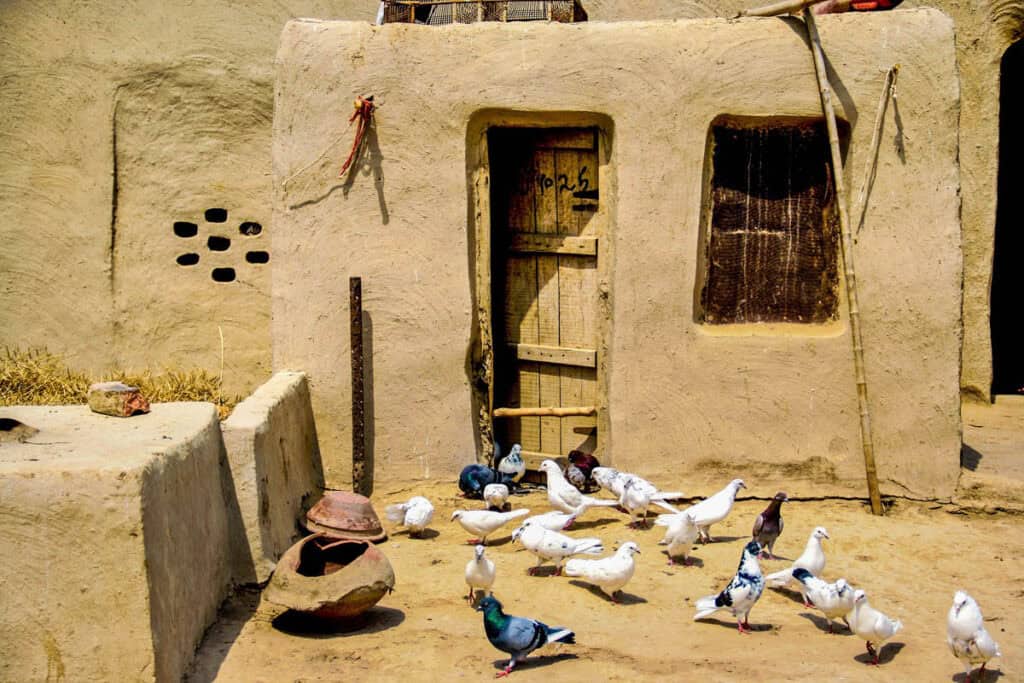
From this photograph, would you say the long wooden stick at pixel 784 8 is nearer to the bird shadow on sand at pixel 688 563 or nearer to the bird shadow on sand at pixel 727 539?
the bird shadow on sand at pixel 727 539

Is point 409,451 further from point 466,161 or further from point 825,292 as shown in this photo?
point 825,292

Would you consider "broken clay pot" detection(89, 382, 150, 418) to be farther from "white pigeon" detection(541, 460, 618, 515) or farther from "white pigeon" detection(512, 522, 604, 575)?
"white pigeon" detection(541, 460, 618, 515)

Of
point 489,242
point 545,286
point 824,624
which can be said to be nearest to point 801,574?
point 824,624

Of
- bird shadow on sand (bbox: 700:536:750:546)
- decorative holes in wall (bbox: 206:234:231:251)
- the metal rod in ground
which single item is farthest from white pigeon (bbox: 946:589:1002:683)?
decorative holes in wall (bbox: 206:234:231:251)

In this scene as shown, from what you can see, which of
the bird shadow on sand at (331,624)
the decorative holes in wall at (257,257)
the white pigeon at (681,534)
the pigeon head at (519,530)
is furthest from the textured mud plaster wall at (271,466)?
Result: the decorative holes in wall at (257,257)

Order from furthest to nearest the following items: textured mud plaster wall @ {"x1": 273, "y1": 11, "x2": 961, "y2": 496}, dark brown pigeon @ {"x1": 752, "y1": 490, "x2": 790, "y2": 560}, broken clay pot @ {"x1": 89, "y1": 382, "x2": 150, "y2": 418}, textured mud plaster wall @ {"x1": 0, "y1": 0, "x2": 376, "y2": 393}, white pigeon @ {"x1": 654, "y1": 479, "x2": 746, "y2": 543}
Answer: textured mud plaster wall @ {"x1": 0, "y1": 0, "x2": 376, "y2": 393}, textured mud plaster wall @ {"x1": 273, "y1": 11, "x2": 961, "y2": 496}, white pigeon @ {"x1": 654, "y1": 479, "x2": 746, "y2": 543}, dark brown pigeon @ {"x1": 752, "y1": 490, "x2": 790, "y2": 560}, broken clay pot @ {"x1": 89, "y1": 382, "x2": 150, "y2": 418}

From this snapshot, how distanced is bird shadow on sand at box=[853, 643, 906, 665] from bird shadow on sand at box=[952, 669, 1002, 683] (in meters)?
0.32

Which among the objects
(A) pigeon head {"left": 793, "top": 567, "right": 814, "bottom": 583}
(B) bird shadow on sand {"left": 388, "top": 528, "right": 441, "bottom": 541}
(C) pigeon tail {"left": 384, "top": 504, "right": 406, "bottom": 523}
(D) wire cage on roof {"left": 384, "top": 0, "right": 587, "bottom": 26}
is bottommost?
(B) bird shadow on sand {"left": 388, "top": 528, "right": 441, "bottom": 541}

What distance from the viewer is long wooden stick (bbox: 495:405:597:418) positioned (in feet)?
27.3

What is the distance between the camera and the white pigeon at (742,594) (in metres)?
5.85

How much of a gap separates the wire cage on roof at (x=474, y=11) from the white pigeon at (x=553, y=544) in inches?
142

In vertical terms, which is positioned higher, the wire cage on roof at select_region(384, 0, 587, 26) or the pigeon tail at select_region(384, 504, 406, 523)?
the wire cage on roof at select_region(384, 0, 587, 26)

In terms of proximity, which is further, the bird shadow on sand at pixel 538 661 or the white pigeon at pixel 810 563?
the white pigeon at pixel 810 563

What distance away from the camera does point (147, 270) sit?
1068 centimetres
